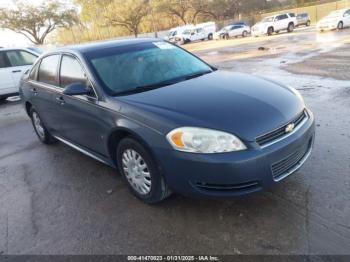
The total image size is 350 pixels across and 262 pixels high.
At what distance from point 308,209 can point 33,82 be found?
4.42m

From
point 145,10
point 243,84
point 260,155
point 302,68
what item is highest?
point 145,10

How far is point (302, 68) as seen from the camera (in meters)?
10.7

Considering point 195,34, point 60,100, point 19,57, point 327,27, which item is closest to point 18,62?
point 19,57

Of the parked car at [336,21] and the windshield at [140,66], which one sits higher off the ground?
the windshield at [140,66]

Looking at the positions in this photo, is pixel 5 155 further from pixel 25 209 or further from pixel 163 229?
pixel 163 229

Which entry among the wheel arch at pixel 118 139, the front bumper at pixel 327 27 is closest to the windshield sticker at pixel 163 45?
the wheel arch at pixel 118 139

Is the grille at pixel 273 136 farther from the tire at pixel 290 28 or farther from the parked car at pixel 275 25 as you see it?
the tire at pixel 290 28

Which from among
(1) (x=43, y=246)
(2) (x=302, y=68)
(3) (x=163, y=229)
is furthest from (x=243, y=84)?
(2) (x=302, y=68)

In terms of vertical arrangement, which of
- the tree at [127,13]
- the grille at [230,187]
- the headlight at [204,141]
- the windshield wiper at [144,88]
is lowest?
the grille at [230,187]

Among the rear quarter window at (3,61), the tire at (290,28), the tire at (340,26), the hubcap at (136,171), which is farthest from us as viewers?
the tire at (290,28)

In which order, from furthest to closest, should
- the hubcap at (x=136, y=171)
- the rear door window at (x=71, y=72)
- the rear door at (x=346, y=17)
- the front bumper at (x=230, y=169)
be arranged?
the rear door at (x=346, y=17), the rear door window at (x=71, y=72), the hubcap at (x=136, y=171), the front bumper at (x=230, y=169)

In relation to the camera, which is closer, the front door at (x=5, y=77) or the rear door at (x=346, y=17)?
the front door at (x=5, y=77)

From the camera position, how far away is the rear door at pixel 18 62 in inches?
420

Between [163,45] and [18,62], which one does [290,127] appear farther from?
[18,62]
